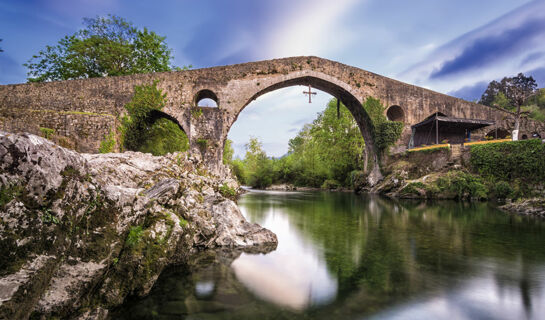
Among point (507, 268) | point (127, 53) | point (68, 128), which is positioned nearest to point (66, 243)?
point (507, 268)

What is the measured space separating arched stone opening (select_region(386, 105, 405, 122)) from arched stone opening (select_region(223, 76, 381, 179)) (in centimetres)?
227

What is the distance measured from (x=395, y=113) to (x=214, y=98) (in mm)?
14821

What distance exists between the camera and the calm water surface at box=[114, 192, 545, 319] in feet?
10.0

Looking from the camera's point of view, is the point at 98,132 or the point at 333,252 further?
the point at 98,132

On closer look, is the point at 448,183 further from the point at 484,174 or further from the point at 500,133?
the point at 500,133

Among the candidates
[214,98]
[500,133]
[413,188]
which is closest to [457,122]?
[413,188]

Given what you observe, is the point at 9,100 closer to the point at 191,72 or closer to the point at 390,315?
the point at 191,72

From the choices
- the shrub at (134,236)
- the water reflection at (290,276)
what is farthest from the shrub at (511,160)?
the shrub at (134,236)

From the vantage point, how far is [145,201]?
125 inches

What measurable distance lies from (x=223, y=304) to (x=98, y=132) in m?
11.1

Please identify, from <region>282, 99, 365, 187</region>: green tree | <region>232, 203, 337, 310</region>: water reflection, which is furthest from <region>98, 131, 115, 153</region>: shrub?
<region>282, 99, 365, 187</region>: green tree

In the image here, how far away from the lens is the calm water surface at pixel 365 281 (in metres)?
3.06

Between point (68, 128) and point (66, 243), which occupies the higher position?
point (68, 128)

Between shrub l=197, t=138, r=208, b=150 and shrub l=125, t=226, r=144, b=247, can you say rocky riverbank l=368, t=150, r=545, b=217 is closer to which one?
shrub l=197, t=138, r=208, b=150
